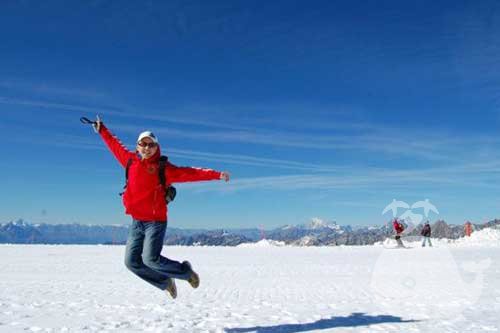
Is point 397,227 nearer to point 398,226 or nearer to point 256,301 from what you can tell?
point 398,226

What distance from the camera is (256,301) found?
29.0 feet

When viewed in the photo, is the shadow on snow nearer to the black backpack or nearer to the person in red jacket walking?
the person in red jacket walking

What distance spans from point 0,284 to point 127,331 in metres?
5.76

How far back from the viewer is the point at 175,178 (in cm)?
659

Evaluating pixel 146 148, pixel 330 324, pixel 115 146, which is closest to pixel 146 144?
pixel 146 148

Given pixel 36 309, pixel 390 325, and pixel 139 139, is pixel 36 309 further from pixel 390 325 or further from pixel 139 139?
pixel 390 325

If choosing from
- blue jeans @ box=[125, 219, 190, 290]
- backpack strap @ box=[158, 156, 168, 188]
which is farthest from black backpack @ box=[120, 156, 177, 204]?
blue jeans @ box=[125, 219, 190, 290]

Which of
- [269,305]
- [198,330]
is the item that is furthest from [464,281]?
[198,330]

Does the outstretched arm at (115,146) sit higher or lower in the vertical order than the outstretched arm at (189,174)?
higher

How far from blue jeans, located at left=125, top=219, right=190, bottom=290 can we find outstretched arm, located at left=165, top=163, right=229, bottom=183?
663 mm

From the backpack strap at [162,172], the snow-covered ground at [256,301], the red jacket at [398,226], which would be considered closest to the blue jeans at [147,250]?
the backpack strap at [162,172]

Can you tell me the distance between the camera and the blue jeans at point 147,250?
6.45 metres

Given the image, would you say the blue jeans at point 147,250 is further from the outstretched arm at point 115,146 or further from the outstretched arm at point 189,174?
the outstretched arm at point 115,146

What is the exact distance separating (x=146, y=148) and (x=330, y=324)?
12.0ft
